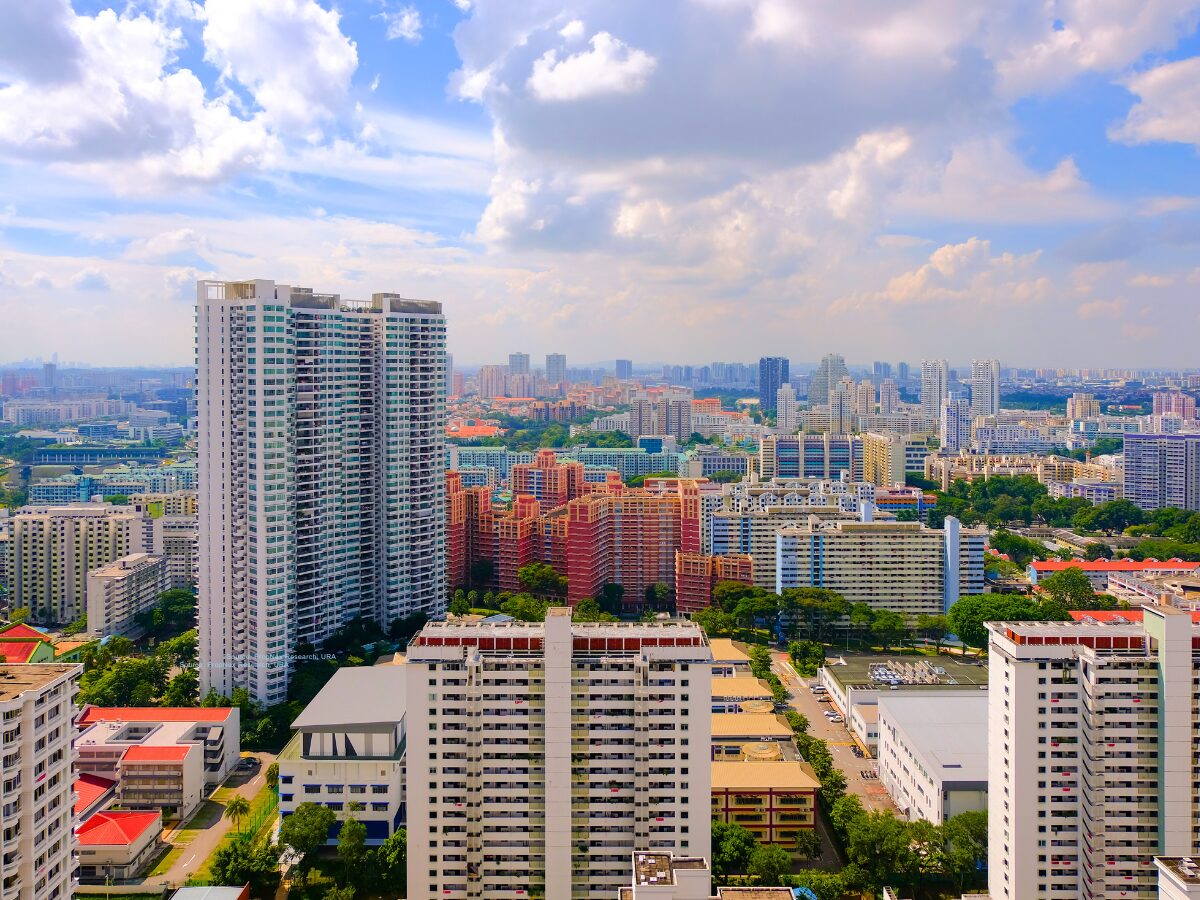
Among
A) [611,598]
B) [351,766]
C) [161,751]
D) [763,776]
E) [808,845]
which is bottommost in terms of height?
[808,845]

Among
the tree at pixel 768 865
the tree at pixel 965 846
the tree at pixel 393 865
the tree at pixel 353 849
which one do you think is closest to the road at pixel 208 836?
the tree at pixel 353 849

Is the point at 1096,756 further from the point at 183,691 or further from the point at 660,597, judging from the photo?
the point at 660,597

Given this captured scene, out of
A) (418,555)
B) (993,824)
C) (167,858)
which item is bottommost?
(167,858)

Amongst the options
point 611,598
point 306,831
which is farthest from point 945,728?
point 611,598

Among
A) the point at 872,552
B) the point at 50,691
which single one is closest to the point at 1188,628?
the point at 50,691

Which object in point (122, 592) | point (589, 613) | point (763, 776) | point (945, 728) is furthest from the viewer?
point (122, 592)

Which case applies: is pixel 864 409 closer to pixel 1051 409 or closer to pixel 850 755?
pixel 1051 409

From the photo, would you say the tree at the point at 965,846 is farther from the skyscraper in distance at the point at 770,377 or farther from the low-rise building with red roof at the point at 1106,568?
the skyscraper in distance at the point at 770,377
